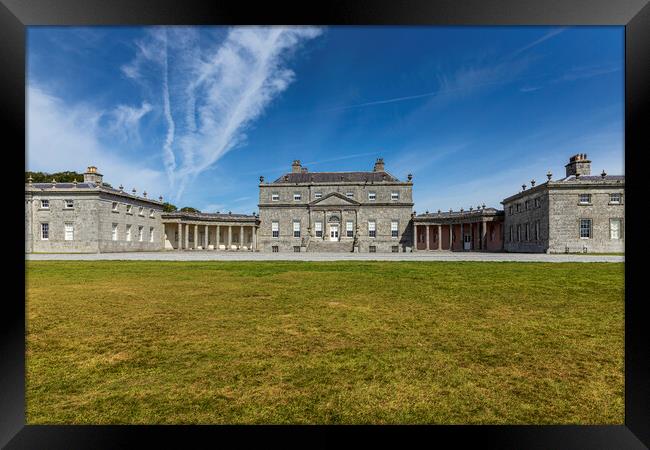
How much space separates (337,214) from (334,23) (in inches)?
1881

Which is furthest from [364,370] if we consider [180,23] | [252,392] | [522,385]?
[180,23]

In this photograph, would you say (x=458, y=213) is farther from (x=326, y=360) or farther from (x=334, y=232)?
(x=326, y=360)

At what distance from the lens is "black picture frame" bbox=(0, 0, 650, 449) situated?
6.48ft

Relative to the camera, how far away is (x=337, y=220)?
50.1 meters

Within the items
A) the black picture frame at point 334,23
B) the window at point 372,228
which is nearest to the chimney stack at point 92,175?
the window at point 372,228

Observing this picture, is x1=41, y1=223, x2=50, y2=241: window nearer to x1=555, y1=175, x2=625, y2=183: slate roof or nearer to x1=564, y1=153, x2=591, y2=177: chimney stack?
x1=555, y1=175, x2=625, y2=183: slate roof

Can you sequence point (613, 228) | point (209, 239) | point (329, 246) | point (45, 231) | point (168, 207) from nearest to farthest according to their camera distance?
point (613, 228), point (45, 231), point (329, 246), point (209, 239), point (168, 207)

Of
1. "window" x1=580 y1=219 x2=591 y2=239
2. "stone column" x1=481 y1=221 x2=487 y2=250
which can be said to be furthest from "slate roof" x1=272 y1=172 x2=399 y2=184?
"window" x1=580 y1=219 x2=591 y2=239

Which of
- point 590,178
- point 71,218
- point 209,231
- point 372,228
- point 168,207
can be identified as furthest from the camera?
point 168,207

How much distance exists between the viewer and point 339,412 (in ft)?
9.20

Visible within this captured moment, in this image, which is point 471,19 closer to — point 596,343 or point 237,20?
point 237,20

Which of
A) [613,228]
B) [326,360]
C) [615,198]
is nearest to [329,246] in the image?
[613,228]

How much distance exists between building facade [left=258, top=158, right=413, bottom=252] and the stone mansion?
0.16m

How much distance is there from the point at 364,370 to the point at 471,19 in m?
3.47
